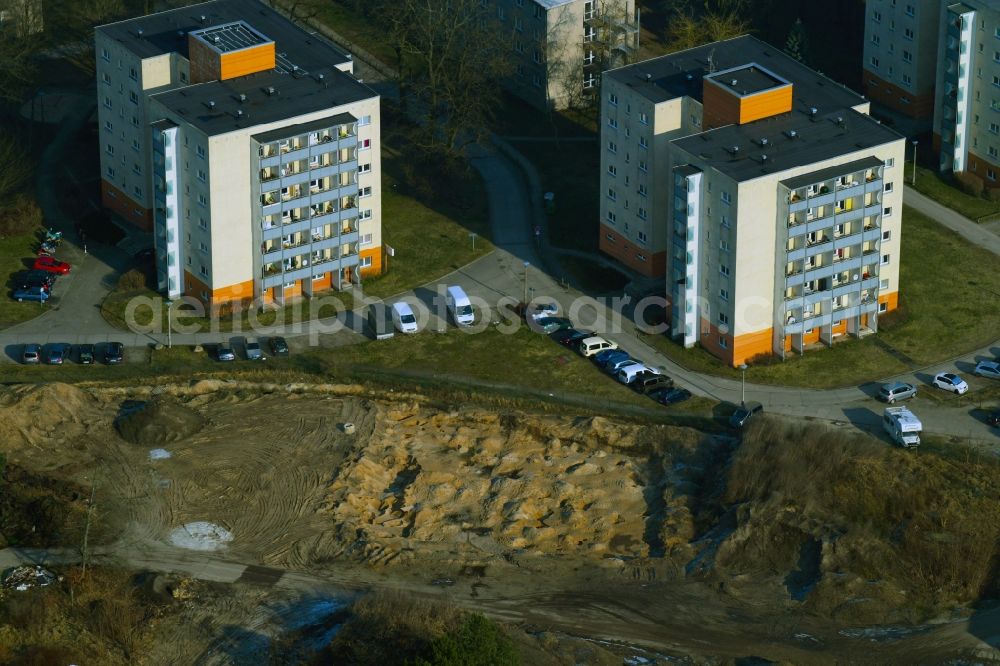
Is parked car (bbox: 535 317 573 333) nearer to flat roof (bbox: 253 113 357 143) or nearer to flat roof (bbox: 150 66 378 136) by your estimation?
flat roof (bbox: 253 113 357 143)

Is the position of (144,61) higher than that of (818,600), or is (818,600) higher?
(144,61)

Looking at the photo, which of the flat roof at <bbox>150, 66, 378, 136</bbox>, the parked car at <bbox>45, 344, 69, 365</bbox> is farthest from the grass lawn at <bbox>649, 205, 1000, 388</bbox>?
the parked car at <bbox>45, 344, 69, 365</bbox>

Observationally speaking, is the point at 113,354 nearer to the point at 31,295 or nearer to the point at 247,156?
the point at 31,295

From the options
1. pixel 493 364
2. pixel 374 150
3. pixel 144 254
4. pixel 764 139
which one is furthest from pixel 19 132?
pixel 764 139

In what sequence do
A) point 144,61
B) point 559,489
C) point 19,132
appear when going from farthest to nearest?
point 19,132
point 144,61
point 559,489

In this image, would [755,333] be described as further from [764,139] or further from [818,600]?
[818,600]
